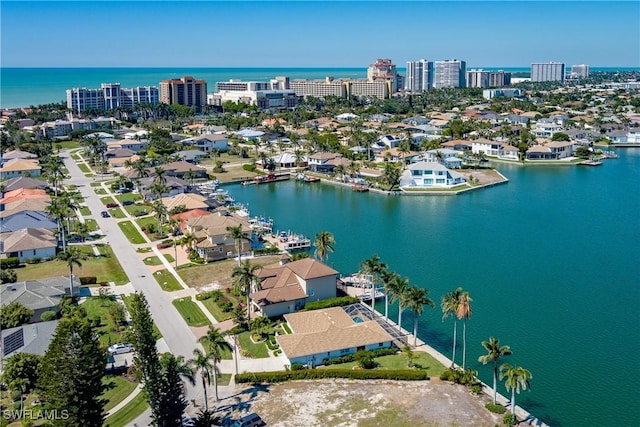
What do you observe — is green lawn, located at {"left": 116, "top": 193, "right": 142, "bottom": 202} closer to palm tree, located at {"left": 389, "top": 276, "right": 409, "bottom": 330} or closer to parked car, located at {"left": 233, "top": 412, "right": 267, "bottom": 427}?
palm tree, located at {"left": 389, "top": 276, "right": 409, "bottom": 330}

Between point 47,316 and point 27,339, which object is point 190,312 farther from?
point 27,339

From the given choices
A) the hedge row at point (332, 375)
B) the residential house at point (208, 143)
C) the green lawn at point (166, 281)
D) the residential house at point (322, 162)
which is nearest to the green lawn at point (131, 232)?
the green lawn at point (166, 281)

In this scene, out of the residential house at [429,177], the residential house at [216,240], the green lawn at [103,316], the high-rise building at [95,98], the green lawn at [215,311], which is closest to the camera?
the green lawn at [103,316]

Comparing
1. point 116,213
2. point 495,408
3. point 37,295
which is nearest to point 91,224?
point 116,213

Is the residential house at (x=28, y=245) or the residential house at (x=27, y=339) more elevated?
the residential house at (x=28, y=245)

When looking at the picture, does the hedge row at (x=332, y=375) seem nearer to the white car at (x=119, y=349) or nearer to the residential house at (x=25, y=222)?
the white car at (x=119, y=349)

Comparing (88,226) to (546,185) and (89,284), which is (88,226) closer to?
(89,284)

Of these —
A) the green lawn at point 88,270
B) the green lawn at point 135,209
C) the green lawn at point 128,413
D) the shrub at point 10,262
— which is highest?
the green lawn at point 135,209

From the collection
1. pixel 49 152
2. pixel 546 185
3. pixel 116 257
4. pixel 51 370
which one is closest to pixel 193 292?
pixel 116 257
